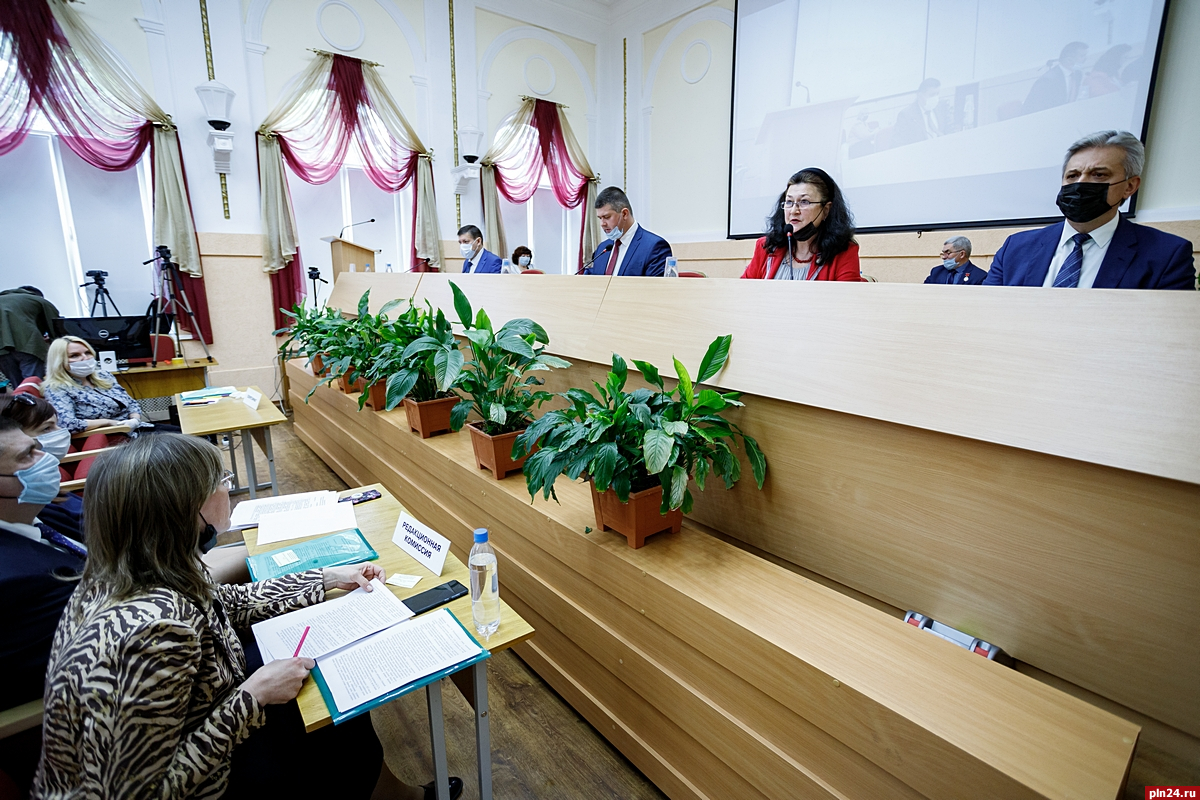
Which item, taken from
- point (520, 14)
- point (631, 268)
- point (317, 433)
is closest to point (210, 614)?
point (631, 268)

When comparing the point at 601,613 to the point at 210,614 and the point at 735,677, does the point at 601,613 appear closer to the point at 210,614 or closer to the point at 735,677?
the point at 735,677

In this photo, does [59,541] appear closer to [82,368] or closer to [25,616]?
[25,616]

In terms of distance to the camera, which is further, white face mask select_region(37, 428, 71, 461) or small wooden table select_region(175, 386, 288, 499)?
small wooden table select_region(175, 386, 288, 499)

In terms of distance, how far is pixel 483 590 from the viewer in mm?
1305

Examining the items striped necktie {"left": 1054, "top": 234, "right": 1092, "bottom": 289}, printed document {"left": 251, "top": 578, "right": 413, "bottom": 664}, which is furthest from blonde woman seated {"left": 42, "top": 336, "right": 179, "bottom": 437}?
striped necktie {"left": 1054, "top": 234, "right": 1092, "bottom": 289}

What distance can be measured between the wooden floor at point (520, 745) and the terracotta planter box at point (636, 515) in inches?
25.2

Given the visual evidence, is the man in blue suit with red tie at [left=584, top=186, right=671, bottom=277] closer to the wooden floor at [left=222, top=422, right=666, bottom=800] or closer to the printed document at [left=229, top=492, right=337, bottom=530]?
the printed document at [left=229, top=492, right=337, bottom=530]

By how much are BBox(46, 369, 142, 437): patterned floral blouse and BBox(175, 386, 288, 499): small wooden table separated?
282mm

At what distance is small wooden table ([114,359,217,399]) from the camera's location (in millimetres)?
4463

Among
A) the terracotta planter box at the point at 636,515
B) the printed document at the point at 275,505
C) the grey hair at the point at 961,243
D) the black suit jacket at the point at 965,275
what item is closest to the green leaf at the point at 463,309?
the printed document at the point at 275,505

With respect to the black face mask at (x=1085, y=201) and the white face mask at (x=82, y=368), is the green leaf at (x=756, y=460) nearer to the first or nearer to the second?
the black face mask at (x=1085, y=201)

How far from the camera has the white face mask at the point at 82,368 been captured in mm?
3109

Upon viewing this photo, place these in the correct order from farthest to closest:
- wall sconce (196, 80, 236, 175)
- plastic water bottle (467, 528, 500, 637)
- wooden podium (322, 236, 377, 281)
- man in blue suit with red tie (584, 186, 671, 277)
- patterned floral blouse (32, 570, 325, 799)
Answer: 1. wooden podium (322, 236, 377, 281)
2. wall sconce (196, 80, 236, 175)
3. man in blue suit with red tie (584, 186, 671, 277)
4. plastic water bottle (467, 528, 500, 637)
5. patterned floral blouse (32, 570, 325, 799)

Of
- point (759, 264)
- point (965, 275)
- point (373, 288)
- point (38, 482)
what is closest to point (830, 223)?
point (759, 264)
